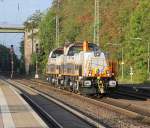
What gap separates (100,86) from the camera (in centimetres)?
3625

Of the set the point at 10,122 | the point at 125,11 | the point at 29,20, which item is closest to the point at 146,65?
the point at 125,11

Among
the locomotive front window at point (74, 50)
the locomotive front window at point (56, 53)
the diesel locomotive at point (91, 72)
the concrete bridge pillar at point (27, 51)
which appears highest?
the concrete bridge pillar at point (27, 51)

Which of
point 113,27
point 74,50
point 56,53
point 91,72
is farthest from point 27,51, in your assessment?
point 91,72

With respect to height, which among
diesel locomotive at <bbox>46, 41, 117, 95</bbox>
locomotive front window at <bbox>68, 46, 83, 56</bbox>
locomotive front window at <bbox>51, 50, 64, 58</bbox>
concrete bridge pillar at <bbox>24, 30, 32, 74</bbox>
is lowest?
diesel locomotive at <bbox>46, 41, 117, 95</bbox>

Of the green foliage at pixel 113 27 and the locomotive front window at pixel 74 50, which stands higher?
the green foliage at pixel 113 27

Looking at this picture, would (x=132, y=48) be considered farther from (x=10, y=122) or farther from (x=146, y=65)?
(x=10, y=122)

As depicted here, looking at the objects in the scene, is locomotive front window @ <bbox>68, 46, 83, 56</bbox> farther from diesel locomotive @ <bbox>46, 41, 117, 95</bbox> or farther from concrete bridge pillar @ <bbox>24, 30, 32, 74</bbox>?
concrete bridge pillar @ <bbox>24, 30, 32, 74</bbox>

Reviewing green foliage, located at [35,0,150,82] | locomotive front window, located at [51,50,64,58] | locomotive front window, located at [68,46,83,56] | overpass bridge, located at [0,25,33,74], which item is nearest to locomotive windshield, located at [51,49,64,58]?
locomotive front window, located at [51,50,64,58]

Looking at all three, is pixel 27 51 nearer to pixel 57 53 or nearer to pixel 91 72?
pixel 57 53

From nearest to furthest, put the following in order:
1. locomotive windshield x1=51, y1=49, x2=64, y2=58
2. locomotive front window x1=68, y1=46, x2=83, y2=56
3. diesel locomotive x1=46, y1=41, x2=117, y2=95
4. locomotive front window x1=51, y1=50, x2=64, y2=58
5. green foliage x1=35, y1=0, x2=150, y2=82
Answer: diesel locomotive x1=46, y1=41, x2=117, y2=95 → locomotive front window x1=68, y1=46, x2=83, y2=56 → locomotive windshield x1=51, y1=49, x2=64, y2=58 → locomotive front window x1=51, y1=50, x2=64, y2=58 → green foliage x1=35, y1=0, x2=150, y2=82

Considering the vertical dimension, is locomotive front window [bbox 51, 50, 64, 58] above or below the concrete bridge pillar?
below

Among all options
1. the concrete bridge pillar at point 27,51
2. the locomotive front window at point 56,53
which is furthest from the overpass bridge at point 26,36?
the locomotive front window at point 56,53

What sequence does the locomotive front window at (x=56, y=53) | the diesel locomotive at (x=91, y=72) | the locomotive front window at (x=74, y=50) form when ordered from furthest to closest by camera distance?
1. the locomotive front window at (x=56, y=53)
2. the locomotive front window at (x=74, y=50)
3. the diesel locomotive at (x=91, y=72)

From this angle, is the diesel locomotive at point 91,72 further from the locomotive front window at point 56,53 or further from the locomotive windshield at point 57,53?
the locomotive front window at point 56,53
